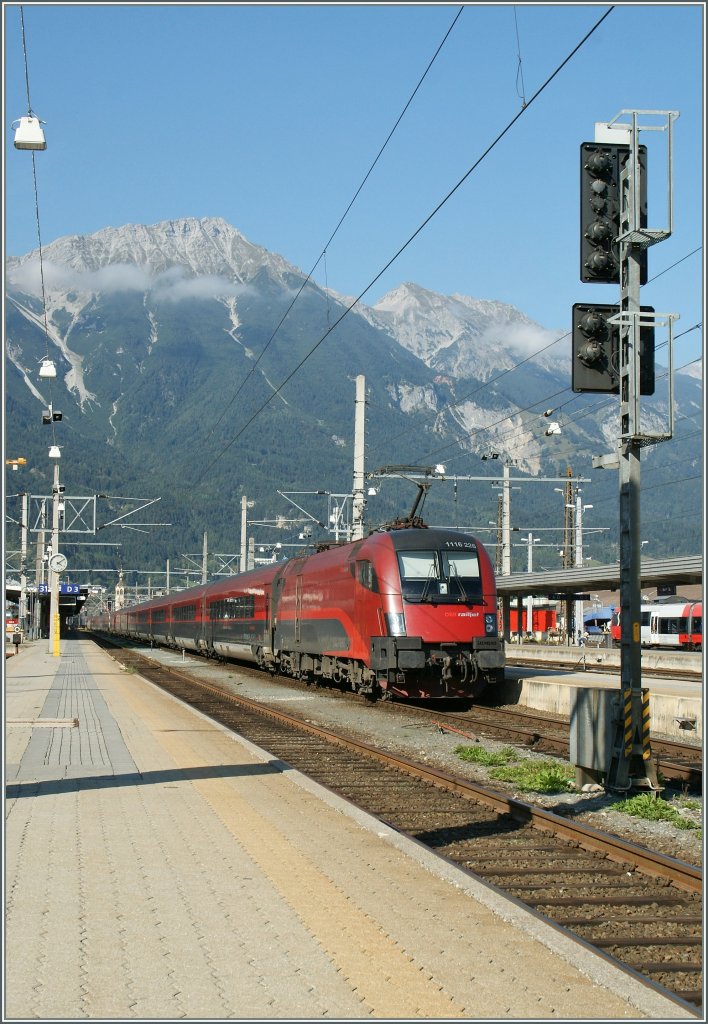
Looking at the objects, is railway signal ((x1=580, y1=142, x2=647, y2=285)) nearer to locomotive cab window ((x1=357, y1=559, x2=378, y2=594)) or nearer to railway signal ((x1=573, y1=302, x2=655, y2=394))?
railway signal ((x1=573, y1=302, x2=655, y2=394))

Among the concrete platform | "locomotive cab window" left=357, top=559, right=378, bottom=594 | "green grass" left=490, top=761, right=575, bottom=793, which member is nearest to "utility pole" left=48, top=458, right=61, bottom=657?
the concrete platform

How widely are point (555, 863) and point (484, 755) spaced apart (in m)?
6.07

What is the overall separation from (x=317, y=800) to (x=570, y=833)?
7.72 feet

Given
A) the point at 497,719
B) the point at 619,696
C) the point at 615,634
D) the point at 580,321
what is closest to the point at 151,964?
the point at 619,696

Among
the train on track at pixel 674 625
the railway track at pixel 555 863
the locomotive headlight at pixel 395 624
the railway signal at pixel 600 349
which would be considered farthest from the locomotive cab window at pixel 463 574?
the train on track at pixel 674 625

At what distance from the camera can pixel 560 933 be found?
20.3ft

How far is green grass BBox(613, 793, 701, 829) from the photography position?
33.5 ft

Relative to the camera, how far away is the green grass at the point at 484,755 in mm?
14230

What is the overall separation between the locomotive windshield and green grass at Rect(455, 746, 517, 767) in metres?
5.90

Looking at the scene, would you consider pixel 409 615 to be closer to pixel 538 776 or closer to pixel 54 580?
pixel 538 776

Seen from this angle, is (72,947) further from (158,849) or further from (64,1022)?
(158,849)

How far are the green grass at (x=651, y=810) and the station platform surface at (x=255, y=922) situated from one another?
2.65m

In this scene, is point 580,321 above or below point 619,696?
above

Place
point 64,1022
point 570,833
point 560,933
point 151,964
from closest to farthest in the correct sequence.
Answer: point 64,1022
point 151,964
point 560,933
point 570,833
